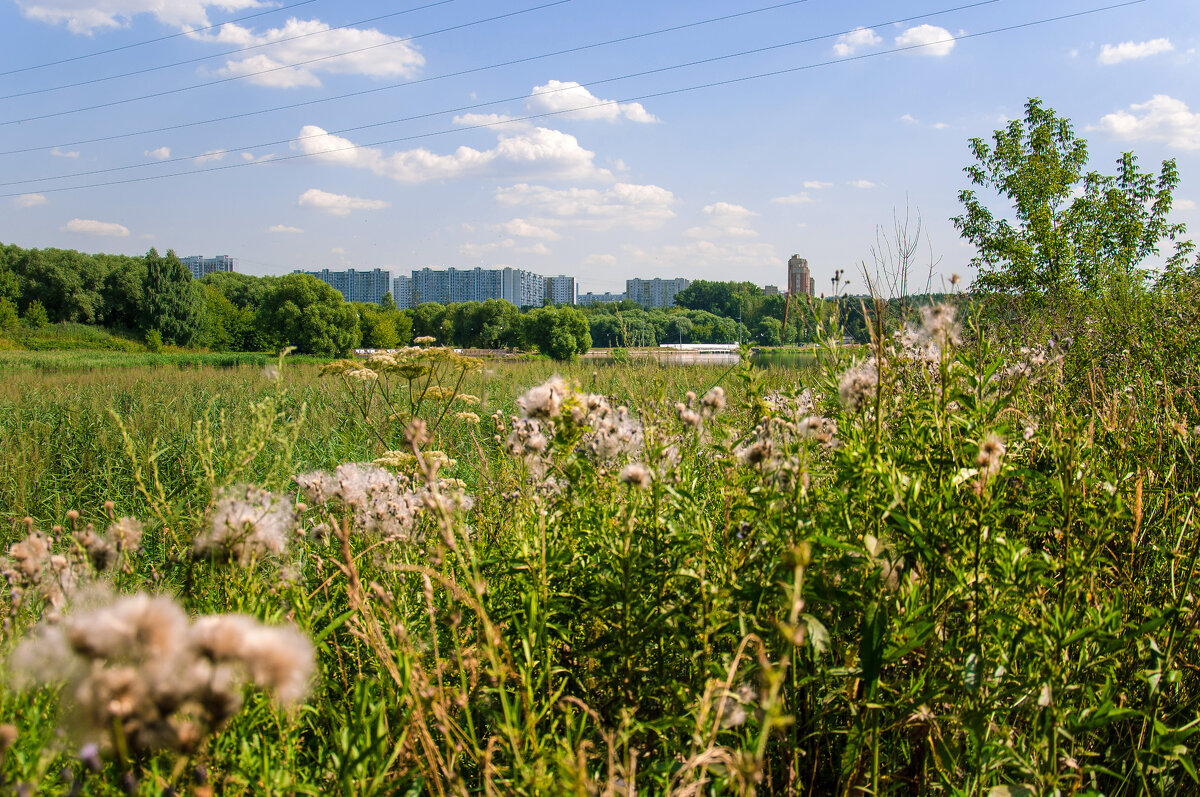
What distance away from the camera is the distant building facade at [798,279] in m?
3.23

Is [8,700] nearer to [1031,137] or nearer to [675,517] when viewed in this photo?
[675,517]

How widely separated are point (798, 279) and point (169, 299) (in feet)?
218

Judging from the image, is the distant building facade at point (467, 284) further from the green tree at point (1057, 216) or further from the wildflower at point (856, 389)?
the wildflower at point (856, 389)

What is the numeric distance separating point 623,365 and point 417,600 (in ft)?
15.3

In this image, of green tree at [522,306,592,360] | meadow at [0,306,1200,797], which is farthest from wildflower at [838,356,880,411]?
green tree at [522,306,592,360]

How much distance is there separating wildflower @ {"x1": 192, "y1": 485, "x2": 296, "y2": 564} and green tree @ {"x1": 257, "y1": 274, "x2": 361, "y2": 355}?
57.8 metres

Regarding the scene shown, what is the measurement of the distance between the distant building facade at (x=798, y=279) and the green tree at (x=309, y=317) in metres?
55.4

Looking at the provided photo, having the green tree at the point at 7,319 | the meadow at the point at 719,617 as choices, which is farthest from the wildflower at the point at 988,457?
the green tree at the point at 7,319

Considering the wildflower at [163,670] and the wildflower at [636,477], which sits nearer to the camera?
the wildflower at [163,670]

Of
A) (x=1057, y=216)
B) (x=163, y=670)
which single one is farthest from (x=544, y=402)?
(x=1057, y=216)

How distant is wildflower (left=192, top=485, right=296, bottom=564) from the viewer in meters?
1.57

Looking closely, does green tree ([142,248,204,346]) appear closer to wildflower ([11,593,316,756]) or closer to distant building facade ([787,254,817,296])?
distant building facade ([787,254,817,296])

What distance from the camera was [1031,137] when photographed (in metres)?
16.8

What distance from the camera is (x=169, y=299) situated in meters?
57.5
